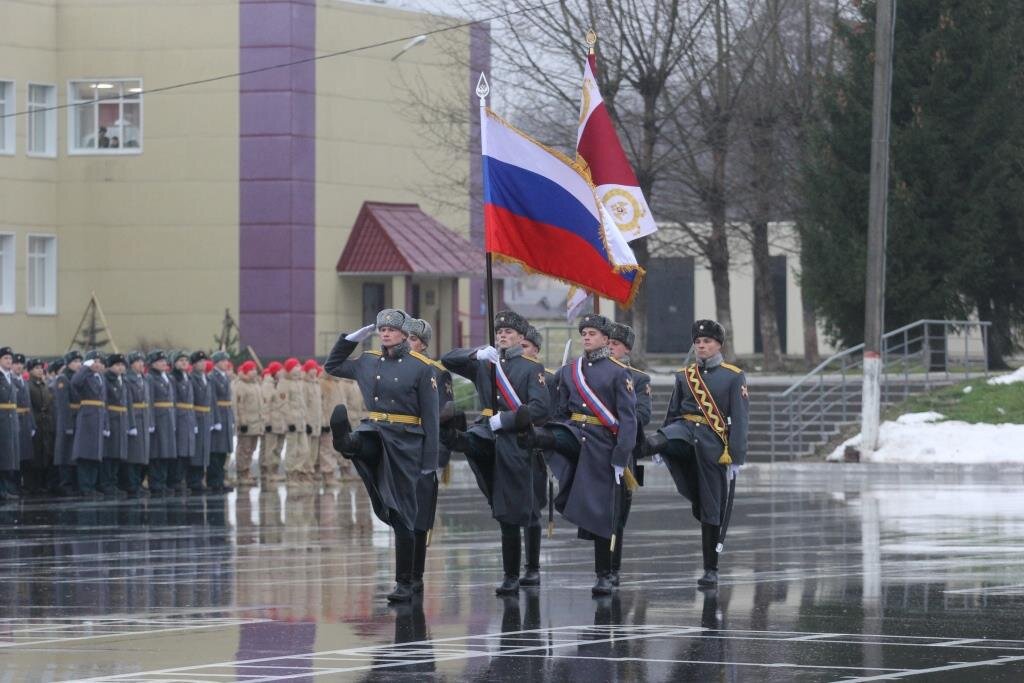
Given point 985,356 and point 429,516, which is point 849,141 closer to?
point 985,356

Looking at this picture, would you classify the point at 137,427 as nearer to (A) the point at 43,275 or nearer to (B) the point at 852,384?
(B) the point at 852,384

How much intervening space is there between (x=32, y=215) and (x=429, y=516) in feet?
98.9

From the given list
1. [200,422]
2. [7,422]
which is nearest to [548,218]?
[7,422]

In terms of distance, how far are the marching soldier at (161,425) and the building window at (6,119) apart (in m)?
15.8

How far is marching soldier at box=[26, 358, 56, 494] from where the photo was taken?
2556cm

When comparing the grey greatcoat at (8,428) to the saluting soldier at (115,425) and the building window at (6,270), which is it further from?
the building window at (6,270)

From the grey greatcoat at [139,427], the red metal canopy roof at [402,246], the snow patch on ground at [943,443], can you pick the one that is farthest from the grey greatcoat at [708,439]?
the red metal canopy roof at [402,246]

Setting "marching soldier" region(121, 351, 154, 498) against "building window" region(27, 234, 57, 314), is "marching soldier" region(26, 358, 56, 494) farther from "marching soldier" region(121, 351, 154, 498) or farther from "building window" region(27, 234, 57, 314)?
"building window" region(27, 234, 57, 314)

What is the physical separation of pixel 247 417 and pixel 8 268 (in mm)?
15003

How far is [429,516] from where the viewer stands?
521 inches

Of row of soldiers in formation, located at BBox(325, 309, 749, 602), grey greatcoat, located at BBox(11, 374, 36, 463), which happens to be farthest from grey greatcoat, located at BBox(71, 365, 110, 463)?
row of soldiers in formation, located at BBox(325, 309, 749, 602)

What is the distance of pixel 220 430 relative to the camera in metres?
26.9

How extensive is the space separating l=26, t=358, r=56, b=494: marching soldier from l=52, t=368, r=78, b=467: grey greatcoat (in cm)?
20

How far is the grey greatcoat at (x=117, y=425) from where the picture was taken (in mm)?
25375
